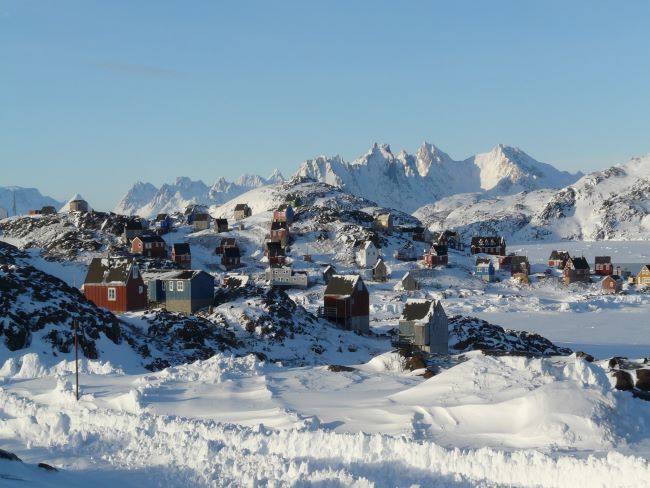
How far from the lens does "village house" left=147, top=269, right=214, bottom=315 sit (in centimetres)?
6066

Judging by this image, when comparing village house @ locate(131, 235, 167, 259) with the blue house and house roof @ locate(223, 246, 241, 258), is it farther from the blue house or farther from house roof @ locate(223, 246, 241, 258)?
the blue house

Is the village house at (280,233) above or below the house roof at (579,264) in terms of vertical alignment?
above

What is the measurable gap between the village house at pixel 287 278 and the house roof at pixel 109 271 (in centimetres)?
3159

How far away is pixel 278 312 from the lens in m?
55.0

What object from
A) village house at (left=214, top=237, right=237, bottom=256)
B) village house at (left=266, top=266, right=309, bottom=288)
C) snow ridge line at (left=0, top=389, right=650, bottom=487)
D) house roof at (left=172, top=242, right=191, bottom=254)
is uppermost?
village house at (left=214, top=237, right=237, bottom=256)

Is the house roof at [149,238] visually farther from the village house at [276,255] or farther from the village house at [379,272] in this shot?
the village house at [379,272]

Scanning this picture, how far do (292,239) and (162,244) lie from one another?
23556mm

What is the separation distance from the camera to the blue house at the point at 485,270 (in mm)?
105000

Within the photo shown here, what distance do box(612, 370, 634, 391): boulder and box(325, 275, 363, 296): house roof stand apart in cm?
3141

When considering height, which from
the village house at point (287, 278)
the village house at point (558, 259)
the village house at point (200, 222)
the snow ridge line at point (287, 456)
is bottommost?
the snow ridge line at point (287, 456)

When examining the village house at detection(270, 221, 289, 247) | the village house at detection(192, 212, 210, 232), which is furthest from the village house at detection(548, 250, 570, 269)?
the village house at detection(192, 212, 210, 232)

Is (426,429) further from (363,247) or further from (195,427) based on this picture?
(363,247)

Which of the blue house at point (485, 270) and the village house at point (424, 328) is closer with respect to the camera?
the village house at point (424, 328)

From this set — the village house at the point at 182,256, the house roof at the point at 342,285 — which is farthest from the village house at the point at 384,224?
the house roof at the point at 342,285
